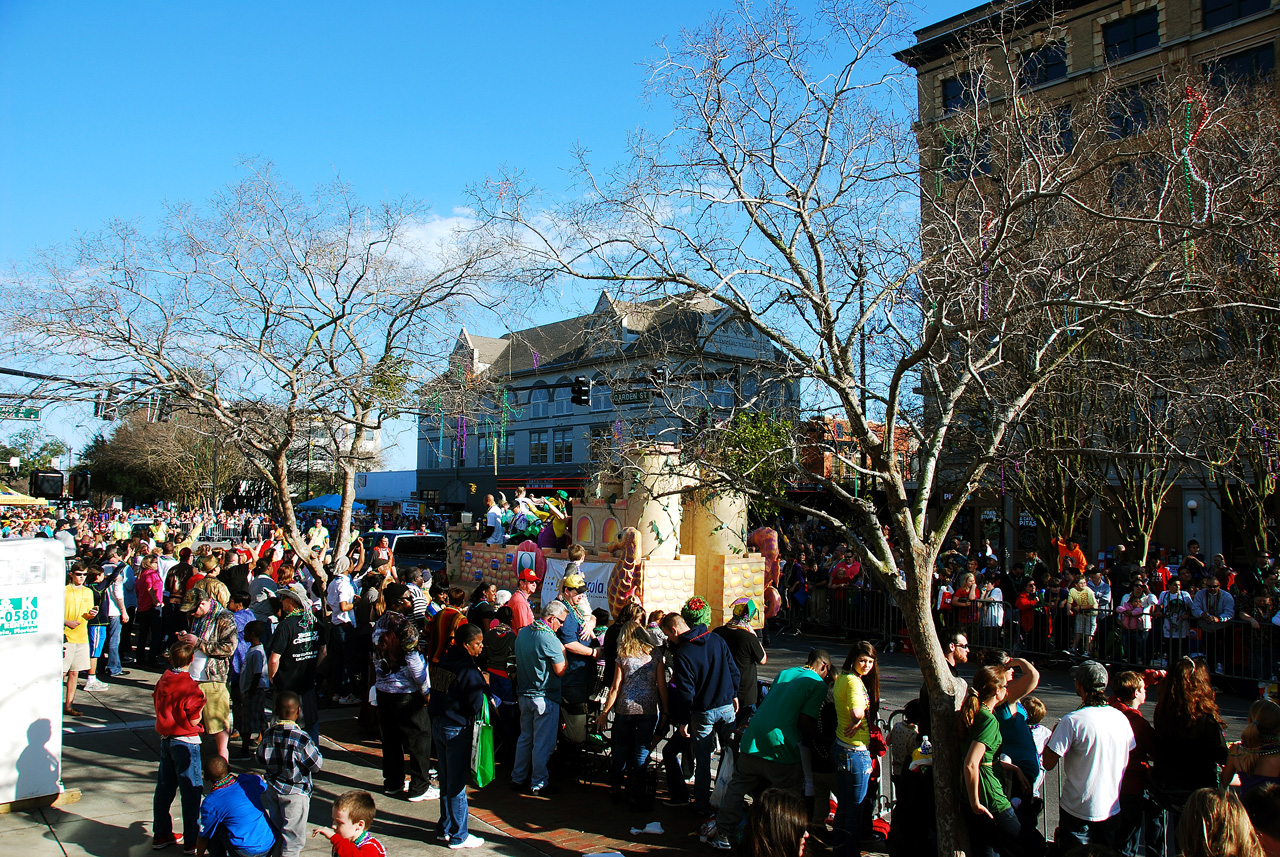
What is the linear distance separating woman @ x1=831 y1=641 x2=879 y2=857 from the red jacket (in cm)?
427

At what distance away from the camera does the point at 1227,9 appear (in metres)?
28.8

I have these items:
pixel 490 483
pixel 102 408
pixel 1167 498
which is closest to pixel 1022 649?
pixel 102 408

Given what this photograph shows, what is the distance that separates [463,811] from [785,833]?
3.67 meters

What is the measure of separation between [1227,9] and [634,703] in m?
33.0

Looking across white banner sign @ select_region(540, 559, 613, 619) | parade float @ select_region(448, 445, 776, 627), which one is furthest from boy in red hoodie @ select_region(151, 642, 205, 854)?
white banner sign @ select_region(540, 559, 613, 619)

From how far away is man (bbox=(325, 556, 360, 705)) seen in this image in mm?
9867

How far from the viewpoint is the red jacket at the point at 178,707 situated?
6004 mm

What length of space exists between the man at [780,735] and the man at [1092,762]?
141 centimetres

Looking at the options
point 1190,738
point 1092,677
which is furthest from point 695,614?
point 1190,738

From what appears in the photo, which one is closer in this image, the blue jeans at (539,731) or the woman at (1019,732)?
the woman at (1019,732)

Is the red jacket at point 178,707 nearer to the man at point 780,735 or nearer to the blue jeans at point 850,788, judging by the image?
the man at point 780,735

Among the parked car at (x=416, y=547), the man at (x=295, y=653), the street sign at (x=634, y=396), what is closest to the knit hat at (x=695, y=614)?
the street sign at (x=634, y=396)

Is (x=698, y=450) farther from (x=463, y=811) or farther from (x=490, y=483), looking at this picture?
(x=490, y=483)

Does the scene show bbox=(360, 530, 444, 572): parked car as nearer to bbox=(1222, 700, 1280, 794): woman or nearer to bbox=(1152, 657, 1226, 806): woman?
bbox=(1152, 657, 1226, 806): woman
